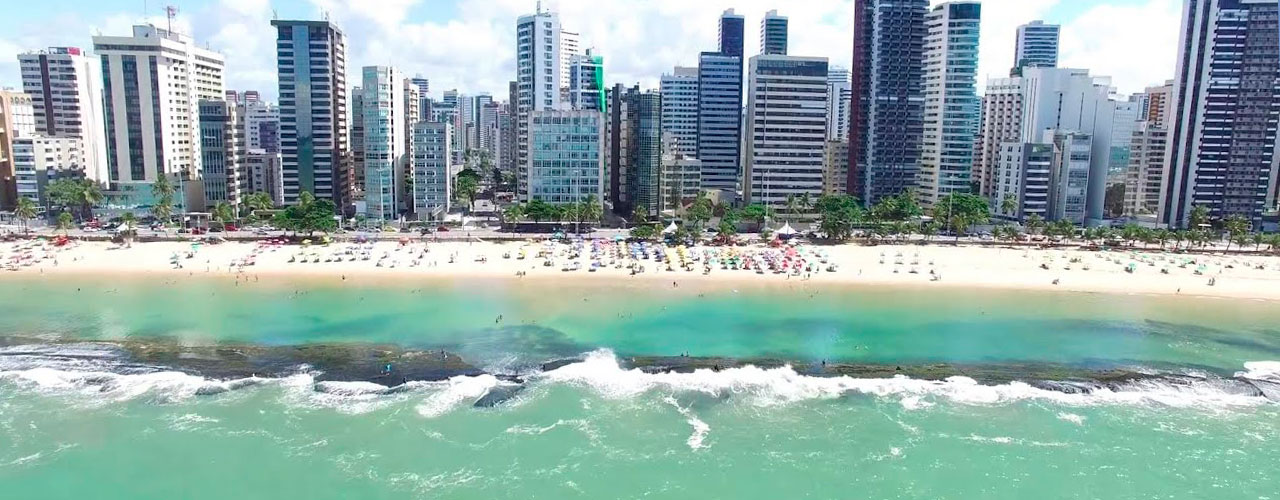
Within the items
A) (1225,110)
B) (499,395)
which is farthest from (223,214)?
(1225,110)

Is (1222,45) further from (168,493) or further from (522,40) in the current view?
(168,493)

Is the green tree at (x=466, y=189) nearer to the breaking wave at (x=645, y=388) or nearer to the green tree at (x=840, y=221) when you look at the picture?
the green tree at (x=840, y=221)

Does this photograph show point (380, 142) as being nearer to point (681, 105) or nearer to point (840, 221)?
point (840, 221)

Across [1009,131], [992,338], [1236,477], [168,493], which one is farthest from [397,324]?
[1009,131]

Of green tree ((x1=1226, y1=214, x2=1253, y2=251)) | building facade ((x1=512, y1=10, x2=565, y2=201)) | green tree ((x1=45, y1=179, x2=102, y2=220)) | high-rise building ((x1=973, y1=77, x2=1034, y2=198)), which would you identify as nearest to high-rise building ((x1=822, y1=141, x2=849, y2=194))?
high-rise building ((x1=973, y1=77, x2=1034, y2=198))

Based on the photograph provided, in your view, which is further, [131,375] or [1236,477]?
[131,375]

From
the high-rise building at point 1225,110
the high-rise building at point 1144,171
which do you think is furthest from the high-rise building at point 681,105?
the high-rise building at point 1225,110
